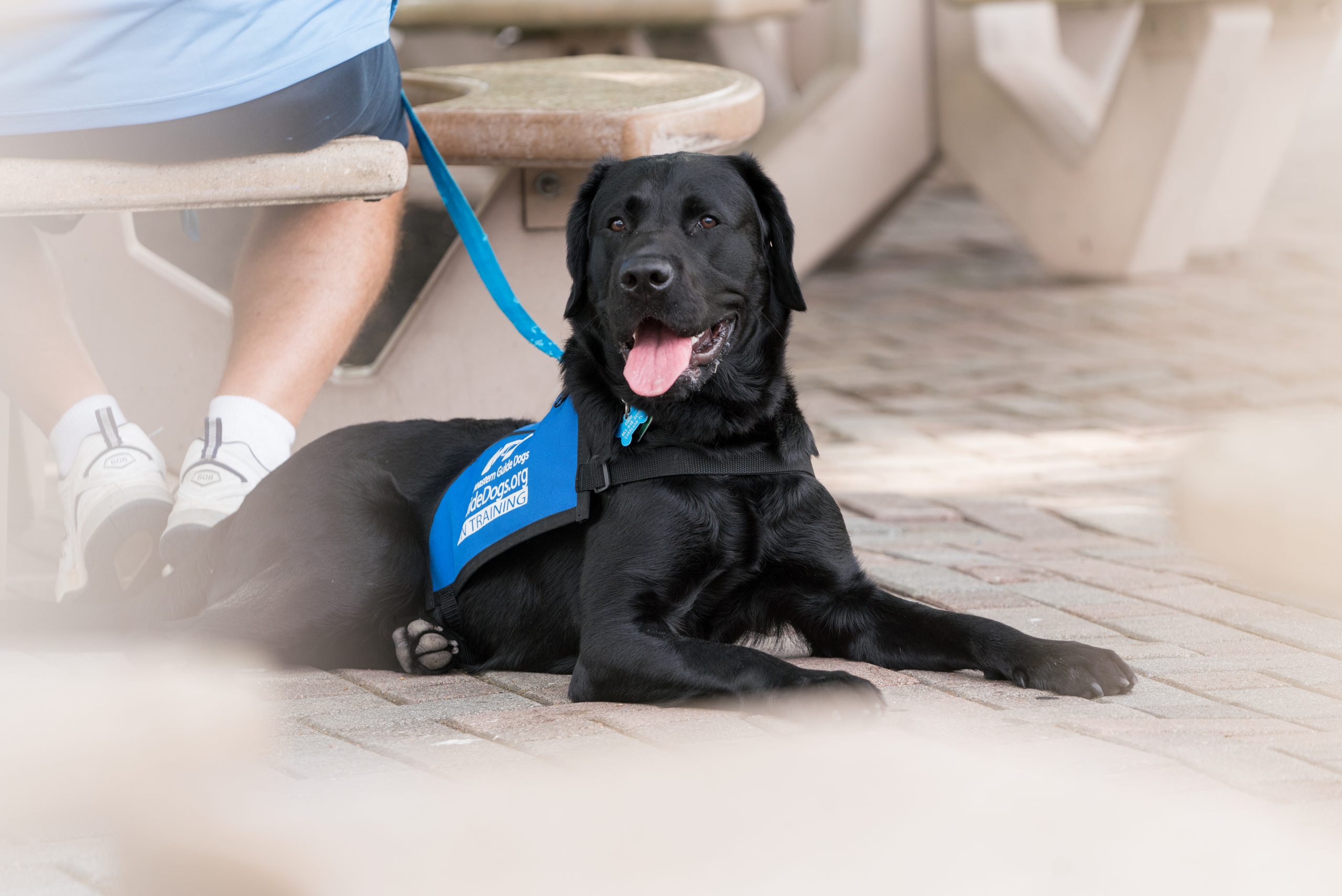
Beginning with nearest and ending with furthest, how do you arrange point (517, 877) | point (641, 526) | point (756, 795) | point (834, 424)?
point (517, 877) < point (756, 795) < point (641, 526) < point (834, 424)

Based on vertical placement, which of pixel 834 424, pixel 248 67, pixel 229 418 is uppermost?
pixel 248 67

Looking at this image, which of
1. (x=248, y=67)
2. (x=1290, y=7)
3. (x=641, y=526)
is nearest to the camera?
(x=641, y=526)

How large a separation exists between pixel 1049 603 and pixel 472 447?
1.11m

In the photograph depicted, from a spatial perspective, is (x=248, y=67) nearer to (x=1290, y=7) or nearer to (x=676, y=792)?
(x=676, y=792)

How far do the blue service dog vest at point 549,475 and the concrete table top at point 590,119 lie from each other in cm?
83

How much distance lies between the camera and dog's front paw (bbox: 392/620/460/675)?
2.54 m

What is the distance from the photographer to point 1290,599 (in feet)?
9.12

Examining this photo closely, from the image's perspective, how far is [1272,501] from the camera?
340 cm

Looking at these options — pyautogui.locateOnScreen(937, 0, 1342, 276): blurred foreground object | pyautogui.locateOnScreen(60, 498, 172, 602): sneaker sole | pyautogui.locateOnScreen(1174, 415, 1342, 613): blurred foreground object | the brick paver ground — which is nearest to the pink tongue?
the brick paver ground

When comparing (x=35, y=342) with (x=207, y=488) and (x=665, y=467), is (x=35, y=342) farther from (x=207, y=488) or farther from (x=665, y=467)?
(x=665, y=467)

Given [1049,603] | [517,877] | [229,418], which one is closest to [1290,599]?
[1049,603]

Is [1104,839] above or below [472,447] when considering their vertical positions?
above

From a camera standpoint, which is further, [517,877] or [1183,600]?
[1183,600]

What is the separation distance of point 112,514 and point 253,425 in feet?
1.02
